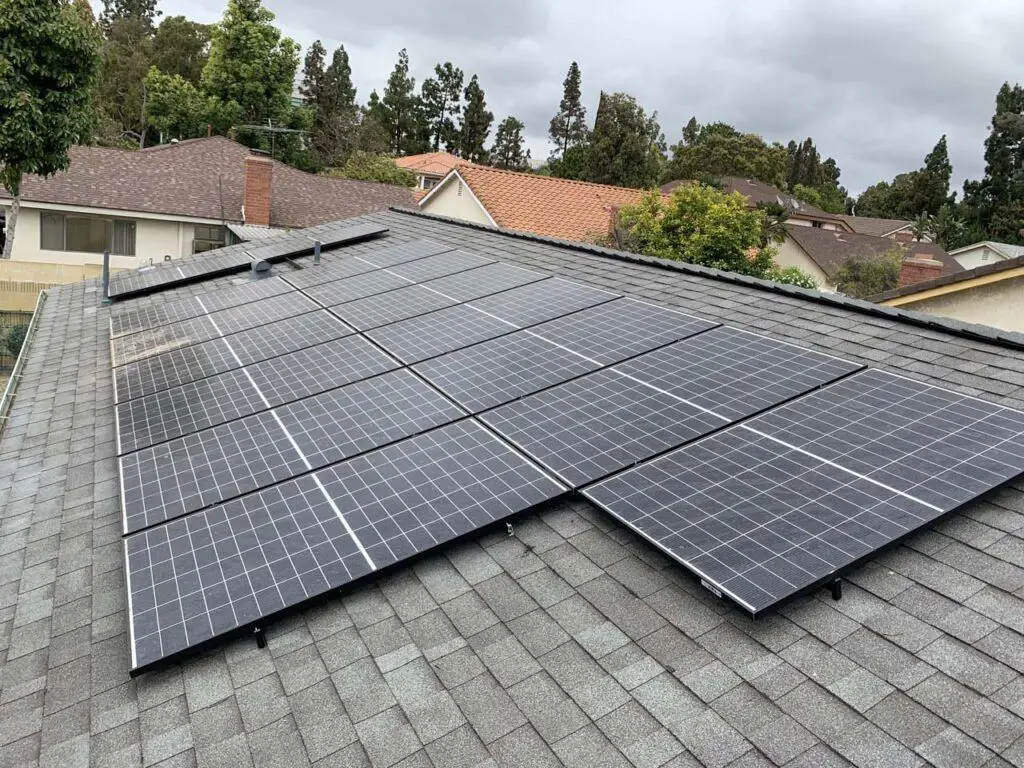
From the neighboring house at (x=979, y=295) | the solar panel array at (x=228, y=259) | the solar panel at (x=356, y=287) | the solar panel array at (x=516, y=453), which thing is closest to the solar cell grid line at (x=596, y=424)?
the solar panel array at (x=516, y=453)

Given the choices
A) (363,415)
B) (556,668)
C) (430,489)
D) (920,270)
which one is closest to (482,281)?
(363,415)

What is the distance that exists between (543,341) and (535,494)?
3044 mm

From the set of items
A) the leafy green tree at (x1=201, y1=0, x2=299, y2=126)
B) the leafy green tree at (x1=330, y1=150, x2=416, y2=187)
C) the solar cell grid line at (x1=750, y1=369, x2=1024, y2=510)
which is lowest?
the solar cell grid line at (x1=750, y1=369, x2=1024, y2=510)

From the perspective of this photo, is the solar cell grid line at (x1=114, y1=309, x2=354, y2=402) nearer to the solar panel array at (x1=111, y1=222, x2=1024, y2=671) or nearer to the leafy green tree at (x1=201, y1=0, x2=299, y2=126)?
the solar panel array at (x1=111, y1=222, x2=1024, y2=671)

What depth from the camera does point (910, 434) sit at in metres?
5.29

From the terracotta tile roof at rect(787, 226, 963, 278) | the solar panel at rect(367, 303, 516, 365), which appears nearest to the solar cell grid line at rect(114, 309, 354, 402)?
the solar panel at rect(367, 303, 516, 365)

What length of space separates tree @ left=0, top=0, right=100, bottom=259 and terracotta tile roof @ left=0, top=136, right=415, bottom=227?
20.0ft

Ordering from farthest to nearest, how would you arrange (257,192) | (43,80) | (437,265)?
(257,192) → (43,80) → (437,265)

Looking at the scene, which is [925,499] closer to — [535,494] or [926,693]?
[926,693]

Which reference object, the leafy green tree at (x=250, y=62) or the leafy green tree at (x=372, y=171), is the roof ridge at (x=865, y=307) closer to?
the leafy green tree at (x=372, y=171)

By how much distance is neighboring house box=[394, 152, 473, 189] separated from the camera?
75.1 meters

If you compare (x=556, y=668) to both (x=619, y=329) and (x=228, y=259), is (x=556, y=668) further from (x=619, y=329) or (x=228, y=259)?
(x=228, y=259)

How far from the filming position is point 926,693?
3.35m

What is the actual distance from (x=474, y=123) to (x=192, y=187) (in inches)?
2528
